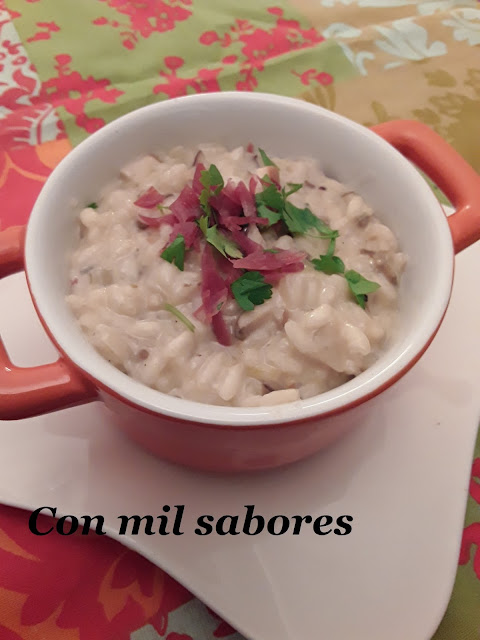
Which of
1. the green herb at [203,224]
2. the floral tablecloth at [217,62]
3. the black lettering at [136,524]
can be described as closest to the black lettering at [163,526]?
the black lettering at [136,524]

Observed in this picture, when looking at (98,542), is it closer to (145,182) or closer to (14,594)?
(14,594)

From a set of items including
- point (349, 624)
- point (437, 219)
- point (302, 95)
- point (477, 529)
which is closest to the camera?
point (349, 624)

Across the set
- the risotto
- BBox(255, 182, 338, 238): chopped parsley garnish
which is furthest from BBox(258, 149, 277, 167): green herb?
BBox(255, 182, 338, 238): chopped parsley garnish

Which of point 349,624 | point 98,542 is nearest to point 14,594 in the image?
point 98,542

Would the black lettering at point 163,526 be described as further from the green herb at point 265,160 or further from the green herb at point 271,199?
the green herb at point 265,160

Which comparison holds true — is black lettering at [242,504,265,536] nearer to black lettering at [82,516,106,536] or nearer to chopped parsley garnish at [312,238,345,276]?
black lettering at [82,516,106,536]
